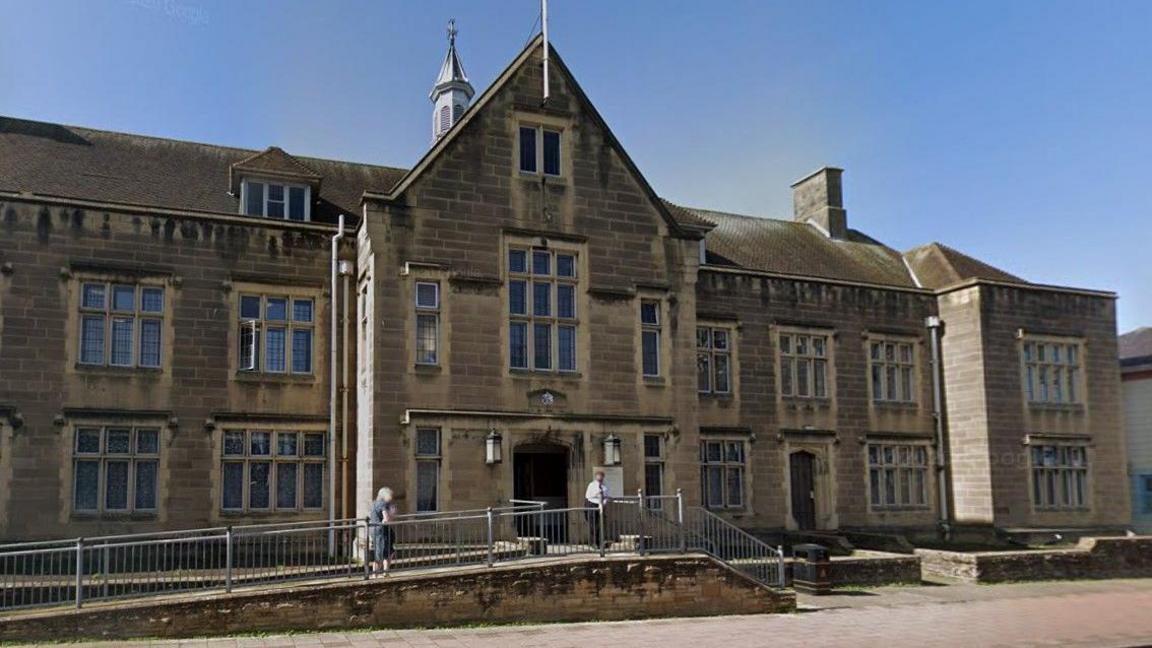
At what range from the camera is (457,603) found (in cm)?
1622

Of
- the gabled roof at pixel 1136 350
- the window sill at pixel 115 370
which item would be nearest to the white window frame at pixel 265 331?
the window sill at pixel 115 370

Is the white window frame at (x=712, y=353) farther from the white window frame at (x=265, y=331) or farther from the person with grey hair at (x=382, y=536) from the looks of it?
the person with grey hair at (x=382, y=536)

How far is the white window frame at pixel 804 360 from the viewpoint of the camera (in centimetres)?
2836

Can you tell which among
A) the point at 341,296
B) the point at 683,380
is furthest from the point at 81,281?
the point at 683,380

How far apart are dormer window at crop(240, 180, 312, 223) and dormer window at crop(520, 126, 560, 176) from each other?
513cm

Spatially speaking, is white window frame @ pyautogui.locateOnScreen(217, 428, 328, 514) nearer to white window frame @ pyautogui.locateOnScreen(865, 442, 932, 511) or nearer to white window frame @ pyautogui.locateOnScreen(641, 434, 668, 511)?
white window frame @ pyautogui.locateOnScreen(641, 434, 668, 511)

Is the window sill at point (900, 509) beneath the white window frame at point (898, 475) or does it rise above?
beneath

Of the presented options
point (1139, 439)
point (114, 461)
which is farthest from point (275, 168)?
point (1139, 439)

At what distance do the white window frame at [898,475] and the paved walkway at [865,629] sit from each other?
7222 millimetres

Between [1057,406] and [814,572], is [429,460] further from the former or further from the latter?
[1057,406]

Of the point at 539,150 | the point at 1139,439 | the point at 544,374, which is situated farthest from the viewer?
the point at 1139,439

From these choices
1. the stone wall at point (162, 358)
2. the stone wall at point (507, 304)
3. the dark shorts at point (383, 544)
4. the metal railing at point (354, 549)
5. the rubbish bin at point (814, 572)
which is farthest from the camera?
the rubbish bin at point (814, 572)

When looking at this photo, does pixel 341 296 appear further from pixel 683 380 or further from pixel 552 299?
pixel 683 380

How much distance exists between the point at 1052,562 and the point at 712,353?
372 inches
